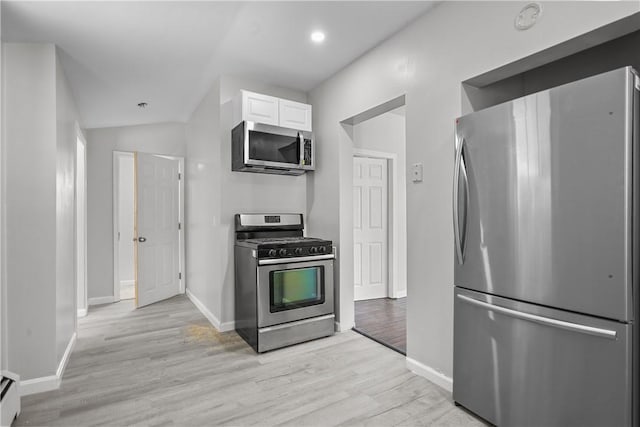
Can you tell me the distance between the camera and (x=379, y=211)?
4941mm

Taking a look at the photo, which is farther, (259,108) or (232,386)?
(259,108)

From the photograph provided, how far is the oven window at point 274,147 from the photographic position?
10.6ft

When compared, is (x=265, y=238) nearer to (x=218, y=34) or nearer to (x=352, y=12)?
(x=218, y=34)

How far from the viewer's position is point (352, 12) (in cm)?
247

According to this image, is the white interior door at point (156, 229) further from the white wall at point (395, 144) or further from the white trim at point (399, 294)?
the white trim at point (399, 294)

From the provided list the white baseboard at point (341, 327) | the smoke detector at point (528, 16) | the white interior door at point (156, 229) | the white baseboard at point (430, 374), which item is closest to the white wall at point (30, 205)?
the white interior door at point (156, 229)

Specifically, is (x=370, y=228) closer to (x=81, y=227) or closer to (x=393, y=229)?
(x=393, y=229)

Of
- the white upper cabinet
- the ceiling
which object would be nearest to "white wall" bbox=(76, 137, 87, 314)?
the ceiling

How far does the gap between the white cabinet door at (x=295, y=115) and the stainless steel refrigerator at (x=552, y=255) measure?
189 centimetres

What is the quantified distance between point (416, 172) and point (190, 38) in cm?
206

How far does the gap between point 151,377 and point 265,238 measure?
1.65m

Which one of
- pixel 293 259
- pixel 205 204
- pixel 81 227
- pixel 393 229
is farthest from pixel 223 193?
pixel 393 229

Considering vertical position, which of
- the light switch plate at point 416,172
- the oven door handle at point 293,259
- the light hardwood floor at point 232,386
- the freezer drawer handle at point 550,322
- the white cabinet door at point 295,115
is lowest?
the light hardwood floor at point 232,386

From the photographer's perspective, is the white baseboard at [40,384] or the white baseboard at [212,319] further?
the white baseboard at [212,319]
